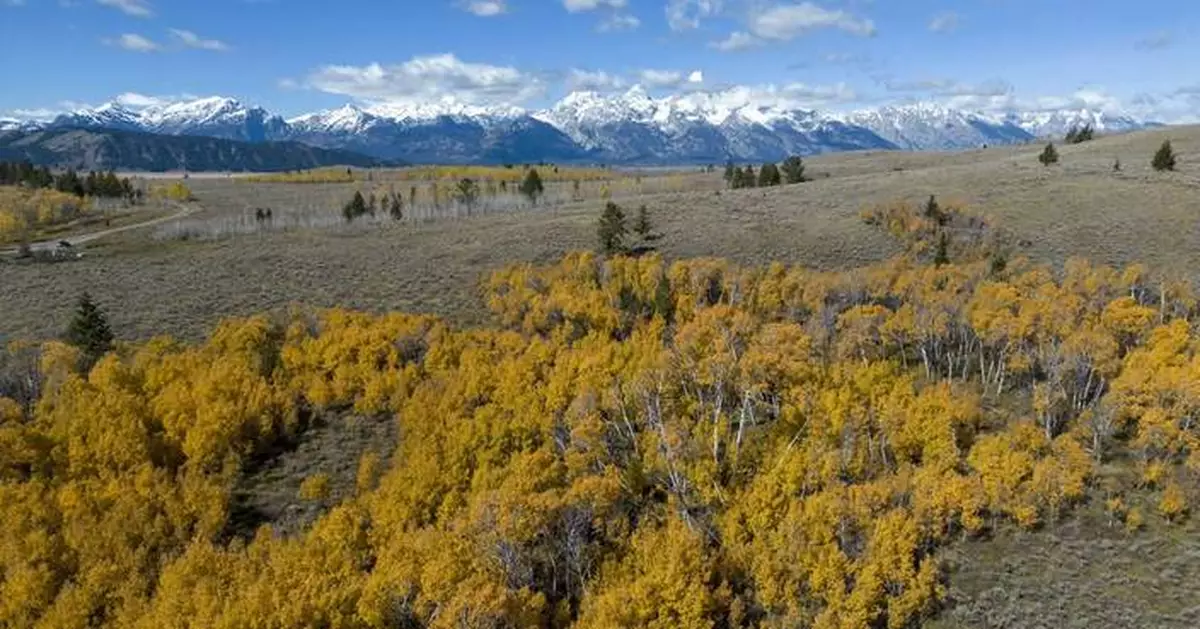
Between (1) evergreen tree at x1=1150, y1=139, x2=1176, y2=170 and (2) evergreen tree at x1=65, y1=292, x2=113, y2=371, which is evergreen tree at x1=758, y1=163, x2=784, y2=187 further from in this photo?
(2) evergreen tree at x1=65, y1=292, x2=113, y2=371

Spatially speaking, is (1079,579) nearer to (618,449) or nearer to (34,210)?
(618,449)

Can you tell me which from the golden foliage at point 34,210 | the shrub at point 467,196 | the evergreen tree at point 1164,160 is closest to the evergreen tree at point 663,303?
the shrub at point 467,196

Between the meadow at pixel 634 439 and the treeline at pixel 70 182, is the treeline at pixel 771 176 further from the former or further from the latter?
the treeline at pixel 70 182

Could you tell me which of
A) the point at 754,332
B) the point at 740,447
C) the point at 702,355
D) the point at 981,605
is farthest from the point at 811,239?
the point at 981,605

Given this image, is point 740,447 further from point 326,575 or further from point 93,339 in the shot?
point 93,339

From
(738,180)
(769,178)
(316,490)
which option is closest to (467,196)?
(738,180)
